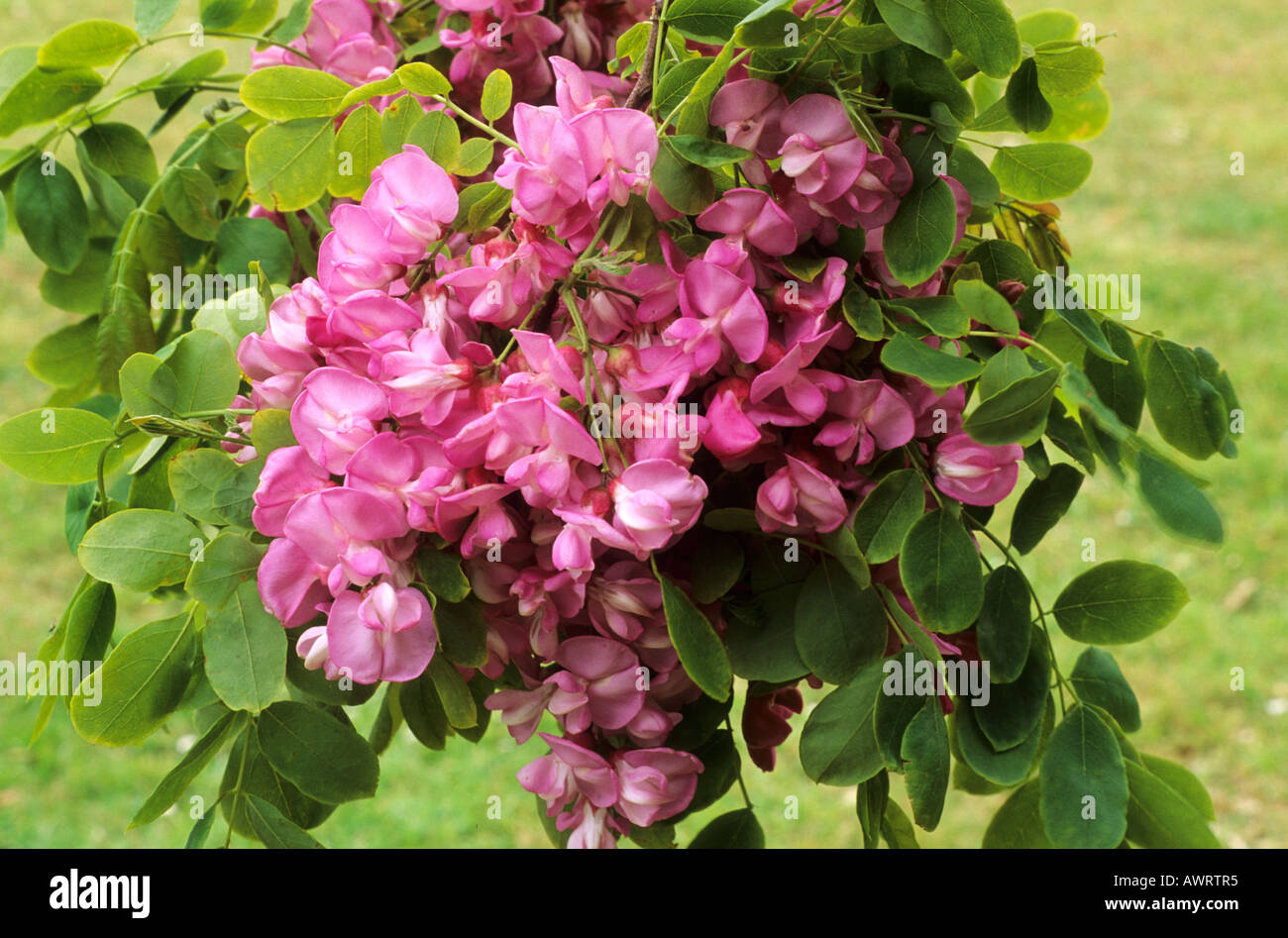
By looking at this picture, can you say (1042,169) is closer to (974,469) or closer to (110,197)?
(974,469)

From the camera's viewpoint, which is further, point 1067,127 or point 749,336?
point 1067,127

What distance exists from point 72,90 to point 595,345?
1.39 ft

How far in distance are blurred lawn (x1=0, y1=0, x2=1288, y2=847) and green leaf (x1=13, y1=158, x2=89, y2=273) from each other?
0.88 metres

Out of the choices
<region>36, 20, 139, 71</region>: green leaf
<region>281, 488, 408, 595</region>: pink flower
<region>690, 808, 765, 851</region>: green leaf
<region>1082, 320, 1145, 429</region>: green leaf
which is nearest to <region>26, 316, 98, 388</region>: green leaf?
<region>36, 20, 139, 71</region>: green leaf

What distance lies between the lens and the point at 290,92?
0.59 metres

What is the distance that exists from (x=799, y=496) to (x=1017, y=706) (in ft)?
0.46

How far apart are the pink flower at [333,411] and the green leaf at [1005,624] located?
10.6 inches

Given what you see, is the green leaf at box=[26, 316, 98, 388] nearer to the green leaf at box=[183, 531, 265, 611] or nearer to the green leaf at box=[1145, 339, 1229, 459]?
the green leaf at box=[183, 531, 265, 611]

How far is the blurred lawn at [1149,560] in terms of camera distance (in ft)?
5.88

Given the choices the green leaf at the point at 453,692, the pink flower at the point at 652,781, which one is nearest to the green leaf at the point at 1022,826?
the pink flower at the point at 652,781

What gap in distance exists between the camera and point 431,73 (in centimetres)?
54

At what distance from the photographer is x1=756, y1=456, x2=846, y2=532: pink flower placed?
1.62ft
